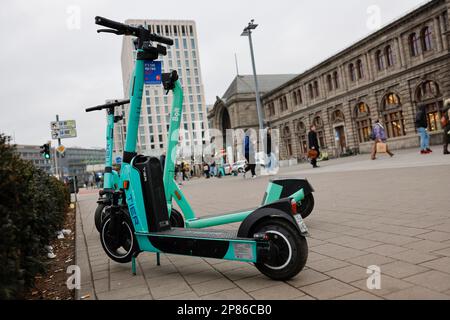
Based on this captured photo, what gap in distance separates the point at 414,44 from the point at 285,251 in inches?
1273

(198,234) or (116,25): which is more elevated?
(116,25)

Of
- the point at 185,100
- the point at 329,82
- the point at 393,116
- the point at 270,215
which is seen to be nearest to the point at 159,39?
the point at 270,215

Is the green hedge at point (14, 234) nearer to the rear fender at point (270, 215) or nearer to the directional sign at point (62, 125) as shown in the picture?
the rear fender at point (270, 215)

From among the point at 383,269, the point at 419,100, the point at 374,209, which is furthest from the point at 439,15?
the point at 383,269

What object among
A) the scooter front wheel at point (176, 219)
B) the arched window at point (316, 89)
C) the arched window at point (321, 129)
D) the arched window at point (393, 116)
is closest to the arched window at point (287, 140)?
the arched window at point (321, 129)

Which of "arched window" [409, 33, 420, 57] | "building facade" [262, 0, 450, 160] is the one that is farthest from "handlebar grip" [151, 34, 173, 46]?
"arched window" [409, 33, 420, 57]

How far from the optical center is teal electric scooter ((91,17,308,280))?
115 inches

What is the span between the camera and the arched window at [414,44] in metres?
29.3

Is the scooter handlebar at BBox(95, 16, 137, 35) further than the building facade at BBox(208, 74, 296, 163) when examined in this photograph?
No

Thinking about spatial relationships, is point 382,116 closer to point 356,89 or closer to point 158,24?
point 356,89

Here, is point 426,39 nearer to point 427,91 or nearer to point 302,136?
point 427,91

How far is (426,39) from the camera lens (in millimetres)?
28547

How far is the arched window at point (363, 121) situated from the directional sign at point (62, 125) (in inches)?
1115

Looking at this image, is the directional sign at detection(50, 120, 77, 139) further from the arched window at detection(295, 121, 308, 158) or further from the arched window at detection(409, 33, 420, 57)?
the arched window at detection(295, 121, 308, 158)
